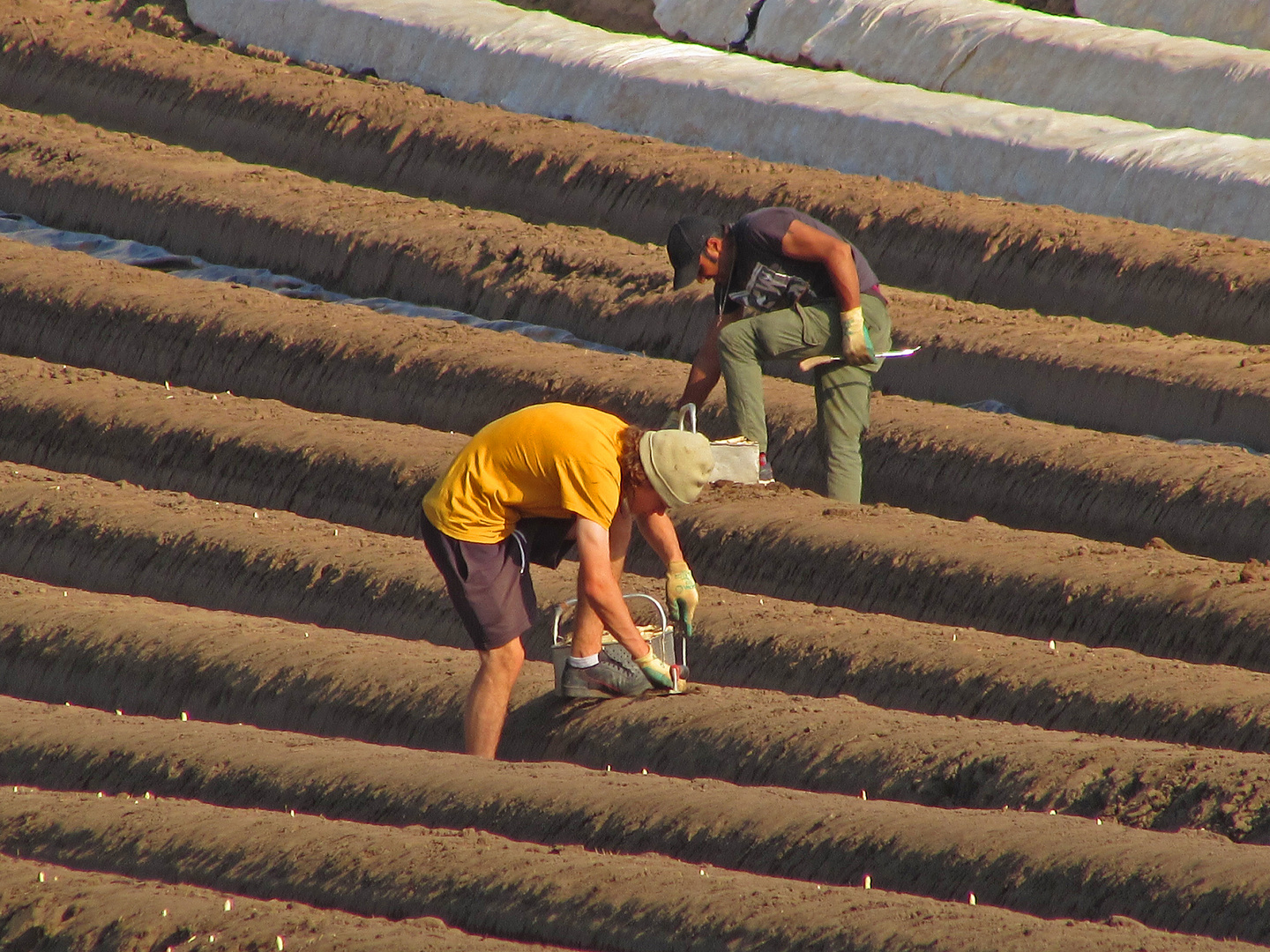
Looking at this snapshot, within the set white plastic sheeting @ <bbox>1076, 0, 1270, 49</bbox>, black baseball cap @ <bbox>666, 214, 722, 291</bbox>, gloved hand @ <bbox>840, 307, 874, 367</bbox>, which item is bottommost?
gloved hand @ <bbox>840, 307, 874, 367</bbox>

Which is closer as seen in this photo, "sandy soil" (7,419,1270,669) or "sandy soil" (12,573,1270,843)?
"sandy soil" (12,573,1270,843)

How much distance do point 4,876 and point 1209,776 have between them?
3296mm

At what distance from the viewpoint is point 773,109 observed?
1180 cm

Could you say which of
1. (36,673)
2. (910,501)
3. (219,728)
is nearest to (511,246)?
(910,501)

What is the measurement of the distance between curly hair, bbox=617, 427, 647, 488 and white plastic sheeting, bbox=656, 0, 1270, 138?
7.70 metres

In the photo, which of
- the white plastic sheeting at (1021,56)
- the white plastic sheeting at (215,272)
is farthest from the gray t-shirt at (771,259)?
the white plastic sheeting at (1021,56)

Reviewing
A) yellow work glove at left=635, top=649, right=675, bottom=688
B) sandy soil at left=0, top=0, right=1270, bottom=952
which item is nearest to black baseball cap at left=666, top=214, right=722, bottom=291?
sandy soil at left=0, top=0, right=1270, bottom=952

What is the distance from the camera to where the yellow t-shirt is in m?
4.57

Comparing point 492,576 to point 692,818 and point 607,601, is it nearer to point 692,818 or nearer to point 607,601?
point 607,601

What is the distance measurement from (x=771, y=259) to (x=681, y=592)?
226 cm

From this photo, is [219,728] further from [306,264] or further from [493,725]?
[306,264]

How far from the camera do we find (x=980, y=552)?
656cm

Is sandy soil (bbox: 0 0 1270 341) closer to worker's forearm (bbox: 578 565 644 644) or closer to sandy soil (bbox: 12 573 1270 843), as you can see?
sandy soil (bbox: 12 573 1270 843)

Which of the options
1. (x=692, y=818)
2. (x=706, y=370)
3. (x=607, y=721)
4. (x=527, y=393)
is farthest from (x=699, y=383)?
(x=692, y=818)
